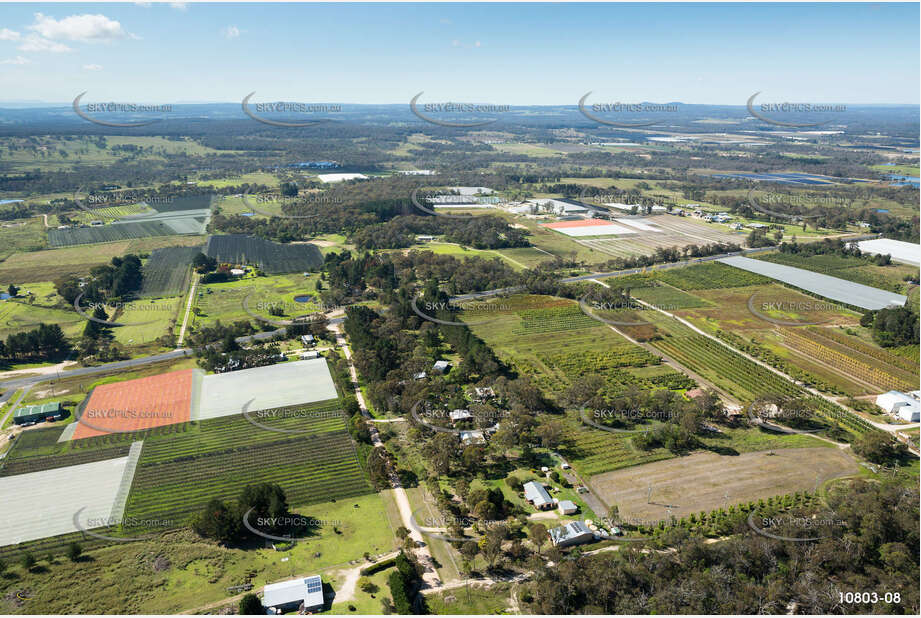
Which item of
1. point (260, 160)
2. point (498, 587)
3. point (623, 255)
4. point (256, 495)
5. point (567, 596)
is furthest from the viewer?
point (260, 160)

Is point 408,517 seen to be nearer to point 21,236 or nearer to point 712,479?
point 712,479

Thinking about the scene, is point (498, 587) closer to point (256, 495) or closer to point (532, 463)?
point (532, 463)

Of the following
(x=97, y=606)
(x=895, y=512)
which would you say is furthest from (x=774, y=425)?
(x=97, y=606)

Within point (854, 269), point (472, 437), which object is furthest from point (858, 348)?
point (472, 437)

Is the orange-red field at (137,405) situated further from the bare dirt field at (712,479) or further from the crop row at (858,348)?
the crop row at (858,348)

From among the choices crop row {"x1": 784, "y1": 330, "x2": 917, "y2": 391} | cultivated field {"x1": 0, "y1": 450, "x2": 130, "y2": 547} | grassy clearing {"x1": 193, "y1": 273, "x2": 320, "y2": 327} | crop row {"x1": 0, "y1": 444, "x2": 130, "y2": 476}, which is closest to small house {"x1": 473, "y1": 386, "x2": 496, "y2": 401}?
cultivated field {"x1": 0, "y1": 450, "x2": 130, "y2": 547}

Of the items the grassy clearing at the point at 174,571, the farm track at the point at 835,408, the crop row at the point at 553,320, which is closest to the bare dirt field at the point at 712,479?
the farm track at the point at 835,408
